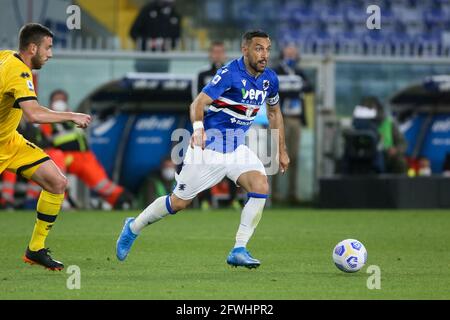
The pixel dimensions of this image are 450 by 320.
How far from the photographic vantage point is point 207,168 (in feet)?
31.8

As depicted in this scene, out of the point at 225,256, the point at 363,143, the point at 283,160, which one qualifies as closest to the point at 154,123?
the point at 363,143

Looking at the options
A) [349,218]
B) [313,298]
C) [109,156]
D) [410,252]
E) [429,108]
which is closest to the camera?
[313,298]

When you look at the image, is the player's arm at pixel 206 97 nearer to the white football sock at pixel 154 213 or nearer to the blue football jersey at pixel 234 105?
the blue football jersey at pixel 234 105

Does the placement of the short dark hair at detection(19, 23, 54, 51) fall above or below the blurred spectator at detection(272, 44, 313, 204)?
above

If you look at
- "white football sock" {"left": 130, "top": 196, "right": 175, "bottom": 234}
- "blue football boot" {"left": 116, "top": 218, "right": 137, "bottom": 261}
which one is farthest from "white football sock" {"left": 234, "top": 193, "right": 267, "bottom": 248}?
"blue football boot" {"left": 116, "top": 218, "right": 137, "bottom": 261}

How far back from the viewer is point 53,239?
485 inches

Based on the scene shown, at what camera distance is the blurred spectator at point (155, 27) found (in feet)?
60.5

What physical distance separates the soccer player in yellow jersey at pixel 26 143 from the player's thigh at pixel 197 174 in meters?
1.02

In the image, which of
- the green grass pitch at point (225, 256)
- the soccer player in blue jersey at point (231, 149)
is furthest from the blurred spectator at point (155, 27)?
the soccer player in blue jersey at point (231, 149)

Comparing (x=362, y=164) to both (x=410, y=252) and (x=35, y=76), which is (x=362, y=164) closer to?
(x=35, y=76)

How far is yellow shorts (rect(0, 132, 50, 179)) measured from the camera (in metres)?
9.41

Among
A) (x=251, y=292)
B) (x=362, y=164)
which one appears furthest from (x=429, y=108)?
(x=251, y=292)

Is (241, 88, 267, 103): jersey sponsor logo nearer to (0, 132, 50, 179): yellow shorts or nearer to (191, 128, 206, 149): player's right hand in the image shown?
(191, 128, 206, 149): player's right hand

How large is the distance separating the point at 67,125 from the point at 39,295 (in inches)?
371
